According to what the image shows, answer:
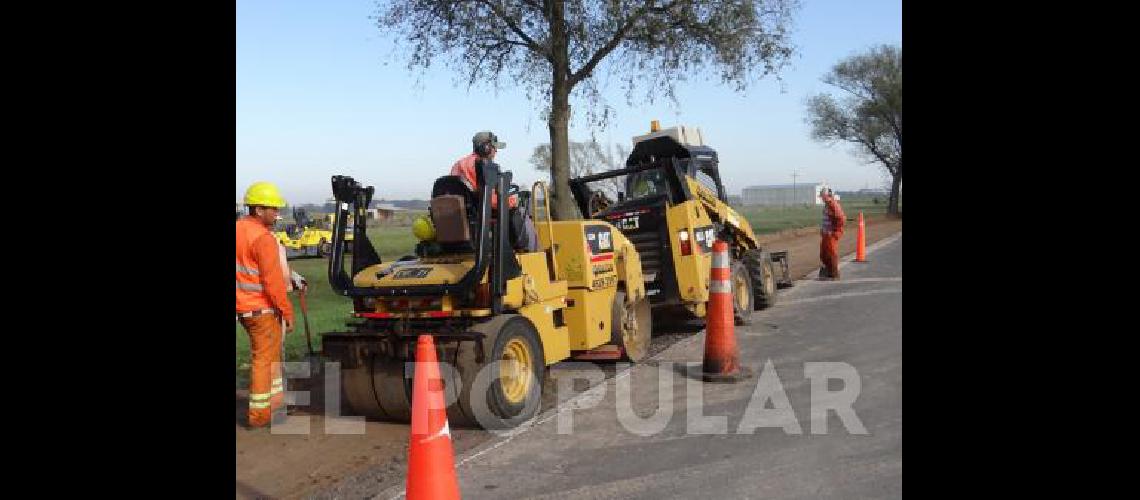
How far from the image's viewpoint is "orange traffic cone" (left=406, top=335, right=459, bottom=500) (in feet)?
12.3

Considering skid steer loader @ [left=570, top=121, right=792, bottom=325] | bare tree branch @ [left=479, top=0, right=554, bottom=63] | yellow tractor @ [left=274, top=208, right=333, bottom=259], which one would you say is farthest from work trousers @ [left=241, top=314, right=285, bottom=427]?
yellow tractor @ [left=274, top=208, right=333, bottom=259]

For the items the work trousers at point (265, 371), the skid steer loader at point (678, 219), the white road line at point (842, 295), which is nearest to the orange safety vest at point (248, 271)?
the work trousers at point (265, 371)

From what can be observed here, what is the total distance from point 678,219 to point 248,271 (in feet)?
16.1

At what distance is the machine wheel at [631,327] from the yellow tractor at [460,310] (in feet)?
2.79

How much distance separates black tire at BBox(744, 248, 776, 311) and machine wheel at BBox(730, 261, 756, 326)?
0.72 ft

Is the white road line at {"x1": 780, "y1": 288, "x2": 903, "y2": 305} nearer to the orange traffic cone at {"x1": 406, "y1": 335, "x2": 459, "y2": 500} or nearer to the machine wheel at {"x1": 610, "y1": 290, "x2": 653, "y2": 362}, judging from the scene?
the machine wheel at {"x1": 610, "y1": 290, "x2": 653, "y2": 362}

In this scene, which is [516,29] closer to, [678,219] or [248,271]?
[678,219]

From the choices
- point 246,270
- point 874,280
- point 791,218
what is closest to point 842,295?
point 874,280

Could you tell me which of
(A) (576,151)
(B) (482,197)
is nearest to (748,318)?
(B) (482,197)

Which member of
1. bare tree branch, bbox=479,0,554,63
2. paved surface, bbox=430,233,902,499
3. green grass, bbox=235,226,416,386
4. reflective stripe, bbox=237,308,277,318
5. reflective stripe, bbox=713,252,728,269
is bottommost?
paved surface, bbox=430,233,902,499

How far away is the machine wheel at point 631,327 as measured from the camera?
8.19m

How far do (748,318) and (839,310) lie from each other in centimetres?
127

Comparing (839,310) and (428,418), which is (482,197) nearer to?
(428,418)

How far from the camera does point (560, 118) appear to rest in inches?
697
